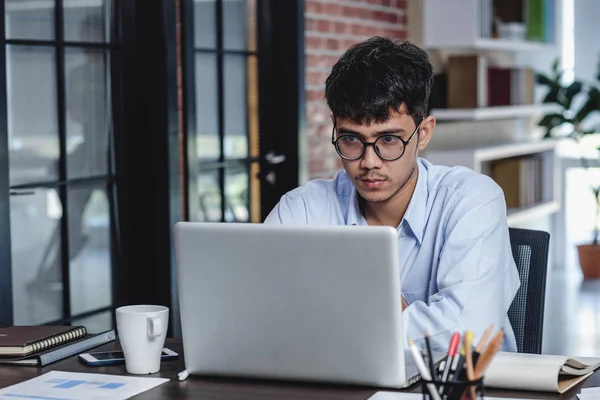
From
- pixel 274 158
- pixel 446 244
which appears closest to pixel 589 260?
pixel 274 158

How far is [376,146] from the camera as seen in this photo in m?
2.00

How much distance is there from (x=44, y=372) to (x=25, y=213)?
1467 mm

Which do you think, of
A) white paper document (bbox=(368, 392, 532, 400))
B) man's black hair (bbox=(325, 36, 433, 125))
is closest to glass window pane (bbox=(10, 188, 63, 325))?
man's black hair (bbox=(325, 36, 433, 125))

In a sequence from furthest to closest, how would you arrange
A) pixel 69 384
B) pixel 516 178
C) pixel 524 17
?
pixel 516 178
pixel 524 17
pixel 69 384

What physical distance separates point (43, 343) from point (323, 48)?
2863mm

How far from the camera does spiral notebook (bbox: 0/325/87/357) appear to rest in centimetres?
178

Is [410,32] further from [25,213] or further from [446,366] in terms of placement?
[446,366]

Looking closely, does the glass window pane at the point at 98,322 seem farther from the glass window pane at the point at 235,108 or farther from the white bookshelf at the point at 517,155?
the white bookshelf at the point at 517,155

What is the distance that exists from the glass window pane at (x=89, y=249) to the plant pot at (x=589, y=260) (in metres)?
4.00

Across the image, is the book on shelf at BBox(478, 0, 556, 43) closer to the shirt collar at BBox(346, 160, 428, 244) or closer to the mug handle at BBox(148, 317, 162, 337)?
the shirt collar at BBox(346, 160, 428, 244)

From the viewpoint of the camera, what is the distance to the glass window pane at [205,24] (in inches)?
148

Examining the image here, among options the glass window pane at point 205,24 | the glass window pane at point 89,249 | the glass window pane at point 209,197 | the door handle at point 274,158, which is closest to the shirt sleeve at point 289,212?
the glass window pane at point 89,249

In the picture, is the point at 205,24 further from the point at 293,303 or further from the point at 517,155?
the point at 517,155

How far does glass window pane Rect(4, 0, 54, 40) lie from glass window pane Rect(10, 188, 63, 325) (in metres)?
0.50
